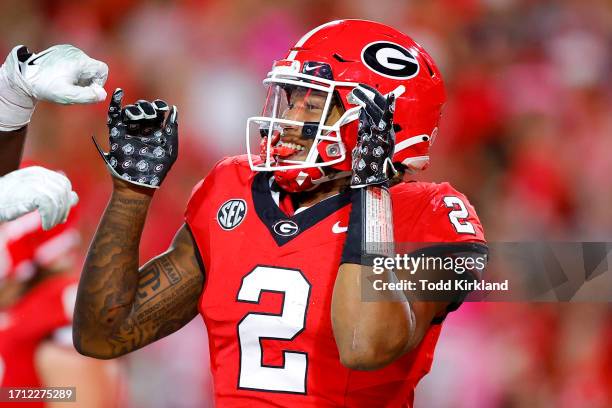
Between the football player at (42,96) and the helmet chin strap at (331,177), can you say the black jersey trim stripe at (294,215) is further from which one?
the football player at (42,96)

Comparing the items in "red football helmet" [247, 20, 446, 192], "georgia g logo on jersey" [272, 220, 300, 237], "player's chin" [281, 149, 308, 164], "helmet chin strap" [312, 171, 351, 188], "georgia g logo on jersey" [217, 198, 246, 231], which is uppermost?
"red football helmet" [247, 20, 446, 192]

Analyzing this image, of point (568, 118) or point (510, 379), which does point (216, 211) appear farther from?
point (568, 118)

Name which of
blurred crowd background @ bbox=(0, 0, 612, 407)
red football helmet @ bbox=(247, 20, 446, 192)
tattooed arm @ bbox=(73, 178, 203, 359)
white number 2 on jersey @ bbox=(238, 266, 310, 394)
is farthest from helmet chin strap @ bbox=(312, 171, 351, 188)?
blurred crowd background @ bbox=(0, 0, 612, 407)

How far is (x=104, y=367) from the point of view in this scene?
9.89 feet

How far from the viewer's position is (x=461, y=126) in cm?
416

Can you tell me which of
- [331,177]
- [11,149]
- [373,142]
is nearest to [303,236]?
[331,177]

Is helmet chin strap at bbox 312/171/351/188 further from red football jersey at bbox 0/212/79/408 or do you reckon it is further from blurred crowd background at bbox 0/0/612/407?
blurred crowd background at bbox 0/0/612/407

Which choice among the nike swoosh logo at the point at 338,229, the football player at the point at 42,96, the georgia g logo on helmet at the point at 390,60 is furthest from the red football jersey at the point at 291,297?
the football player at the point at 42,96

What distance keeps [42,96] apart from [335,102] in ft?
2.02

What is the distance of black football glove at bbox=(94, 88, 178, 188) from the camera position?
205 cm

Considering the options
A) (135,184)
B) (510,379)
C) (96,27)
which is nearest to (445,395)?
(510,379)

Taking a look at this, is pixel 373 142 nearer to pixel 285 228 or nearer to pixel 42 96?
pixel 285 228

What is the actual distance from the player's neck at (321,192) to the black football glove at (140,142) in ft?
1.00

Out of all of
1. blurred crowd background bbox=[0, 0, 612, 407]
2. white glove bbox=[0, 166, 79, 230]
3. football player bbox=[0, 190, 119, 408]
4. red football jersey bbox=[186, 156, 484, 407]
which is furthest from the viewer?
blurred crowd background bbox=[0, 0, 612, 407]
